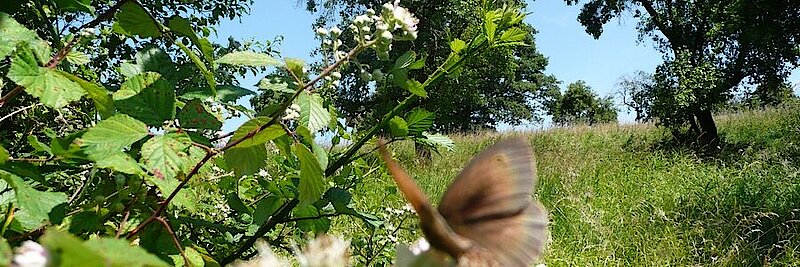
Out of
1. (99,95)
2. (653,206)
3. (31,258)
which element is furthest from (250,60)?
(653,206)

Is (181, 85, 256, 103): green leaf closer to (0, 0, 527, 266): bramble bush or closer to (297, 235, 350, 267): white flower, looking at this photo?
(0, 0, 527, 266): bramble bush

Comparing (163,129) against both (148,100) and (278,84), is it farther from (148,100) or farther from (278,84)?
(278,84)

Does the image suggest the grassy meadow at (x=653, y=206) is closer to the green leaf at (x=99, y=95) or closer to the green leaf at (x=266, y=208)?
the green leaf at (x=266, y=208)

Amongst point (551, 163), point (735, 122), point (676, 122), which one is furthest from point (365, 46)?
point (735, 122)

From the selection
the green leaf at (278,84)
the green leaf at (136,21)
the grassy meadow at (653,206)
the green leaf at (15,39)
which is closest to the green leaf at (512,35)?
the green leaf at (278,84)

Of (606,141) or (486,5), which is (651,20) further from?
(486,5)
